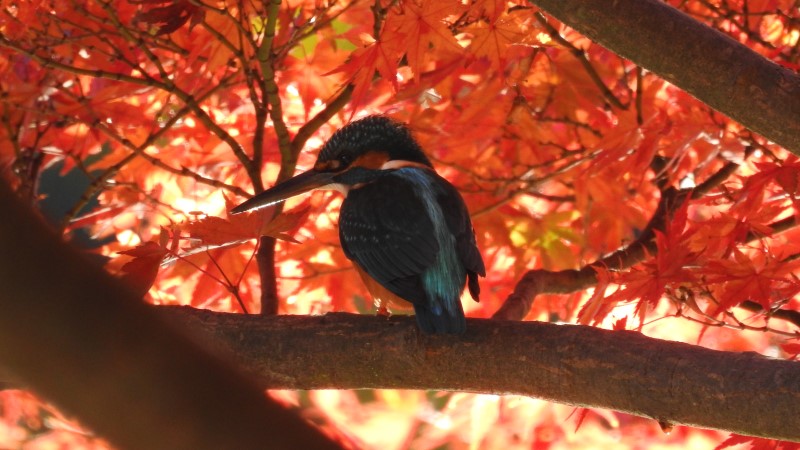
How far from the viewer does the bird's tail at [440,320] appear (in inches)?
83.2

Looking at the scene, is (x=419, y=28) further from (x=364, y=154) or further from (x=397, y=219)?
(x=364, y=154)

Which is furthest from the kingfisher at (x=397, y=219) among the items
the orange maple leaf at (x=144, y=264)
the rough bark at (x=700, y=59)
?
the rough bark at (x=700, y=59)

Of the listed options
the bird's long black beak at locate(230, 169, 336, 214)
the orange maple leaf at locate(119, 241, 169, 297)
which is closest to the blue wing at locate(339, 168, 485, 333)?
the bird's long black beak at locate(230, 169, 336, 214)

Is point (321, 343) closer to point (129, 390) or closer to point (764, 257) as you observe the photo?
point (764, 257)

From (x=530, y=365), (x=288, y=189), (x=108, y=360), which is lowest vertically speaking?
(x=108, y=360)

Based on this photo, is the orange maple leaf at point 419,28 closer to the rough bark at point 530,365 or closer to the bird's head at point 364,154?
the bird's head at point 364,154

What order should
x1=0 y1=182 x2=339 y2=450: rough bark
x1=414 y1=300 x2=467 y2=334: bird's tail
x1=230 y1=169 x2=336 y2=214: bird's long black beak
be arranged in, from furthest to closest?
x1=230 y1=169 x2=336 y2=214: bird's long black beak
x1=414 y1=300 x2=467 y2=334: bird's tail
x1=0 y1=182 x2=339 y2=450: rough bark

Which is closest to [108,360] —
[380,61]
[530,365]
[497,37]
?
[530,365]

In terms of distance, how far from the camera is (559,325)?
6.64ft

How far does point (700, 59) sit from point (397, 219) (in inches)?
38.8

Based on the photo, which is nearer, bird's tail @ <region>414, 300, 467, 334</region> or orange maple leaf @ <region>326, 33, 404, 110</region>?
bird's tail @ <region>414, 300, 467, 334</region>

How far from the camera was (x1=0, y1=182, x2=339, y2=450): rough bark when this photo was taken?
0.57 metres

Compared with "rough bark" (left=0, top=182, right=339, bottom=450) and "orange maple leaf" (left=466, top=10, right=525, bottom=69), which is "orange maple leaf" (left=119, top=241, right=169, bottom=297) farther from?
"rough bark" (left=0, top=182, right=339, bottom=450)

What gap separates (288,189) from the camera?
278 centimetres
